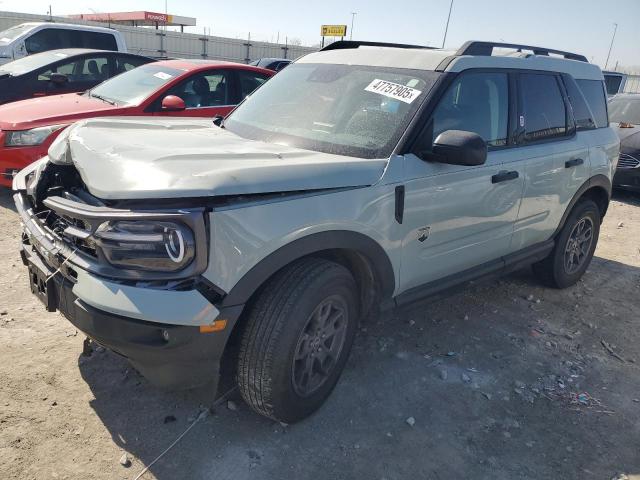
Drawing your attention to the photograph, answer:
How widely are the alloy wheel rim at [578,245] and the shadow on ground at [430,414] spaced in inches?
35.1

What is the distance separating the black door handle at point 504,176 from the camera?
339 cm

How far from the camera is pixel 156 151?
2.48m

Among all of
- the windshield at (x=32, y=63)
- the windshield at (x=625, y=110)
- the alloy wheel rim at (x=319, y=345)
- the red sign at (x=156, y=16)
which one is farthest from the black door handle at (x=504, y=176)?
the red sign at (x=156, y=16)

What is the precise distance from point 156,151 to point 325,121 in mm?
1065

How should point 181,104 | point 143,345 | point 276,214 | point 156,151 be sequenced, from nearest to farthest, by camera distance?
point 143,345 < point 276,214 < point 156,151 < point 181,104

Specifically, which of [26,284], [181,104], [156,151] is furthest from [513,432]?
[181,104]

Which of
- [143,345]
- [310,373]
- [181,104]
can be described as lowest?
[310,373]

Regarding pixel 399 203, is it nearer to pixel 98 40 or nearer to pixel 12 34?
pixel 98 40

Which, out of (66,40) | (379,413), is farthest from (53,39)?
(379,413)

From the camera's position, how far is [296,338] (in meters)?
2.43

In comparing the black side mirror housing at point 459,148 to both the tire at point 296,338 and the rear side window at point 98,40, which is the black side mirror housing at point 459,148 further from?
the rear side window at point 98,40

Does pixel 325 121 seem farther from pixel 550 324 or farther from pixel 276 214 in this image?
pixel 550 324

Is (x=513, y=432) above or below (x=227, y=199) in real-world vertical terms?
below

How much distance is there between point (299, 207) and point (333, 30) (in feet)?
123
